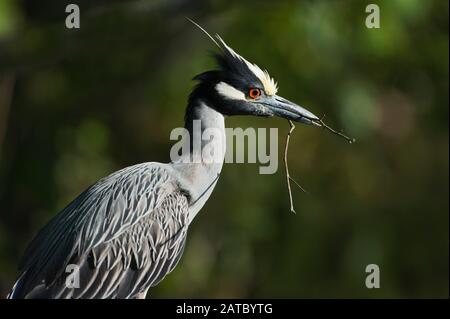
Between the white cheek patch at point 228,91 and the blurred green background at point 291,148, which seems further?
the blurred green background at point 291,148

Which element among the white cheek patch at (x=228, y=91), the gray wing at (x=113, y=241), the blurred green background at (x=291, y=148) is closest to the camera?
the gray wing at (x=113, y=241)

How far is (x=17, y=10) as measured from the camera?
35.4 feet

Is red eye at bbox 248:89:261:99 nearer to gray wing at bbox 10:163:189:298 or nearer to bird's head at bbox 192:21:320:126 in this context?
bird's head at bbox 192:21:320:126

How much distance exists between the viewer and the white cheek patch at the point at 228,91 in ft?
21.4

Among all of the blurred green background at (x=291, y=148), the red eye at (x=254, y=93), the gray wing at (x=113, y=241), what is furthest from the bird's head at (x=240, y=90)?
Answer: the blurred green background at (x=291, y=148)

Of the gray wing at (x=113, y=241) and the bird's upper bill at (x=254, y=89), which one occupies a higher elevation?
the bird's upper bill at (x=254, y=89)

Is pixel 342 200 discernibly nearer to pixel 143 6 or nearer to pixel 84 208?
pixel 143 6

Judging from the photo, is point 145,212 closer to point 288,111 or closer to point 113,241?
point 113,241

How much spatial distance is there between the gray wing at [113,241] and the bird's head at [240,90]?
544 millimetres

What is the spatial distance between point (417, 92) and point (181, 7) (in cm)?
407

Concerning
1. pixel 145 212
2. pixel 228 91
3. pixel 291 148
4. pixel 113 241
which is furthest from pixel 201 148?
pixel 291 148

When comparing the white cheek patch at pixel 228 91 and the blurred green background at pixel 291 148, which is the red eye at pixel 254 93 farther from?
the blurred green background at pixel 291 148

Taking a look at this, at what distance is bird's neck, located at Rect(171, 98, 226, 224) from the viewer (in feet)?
21.5
